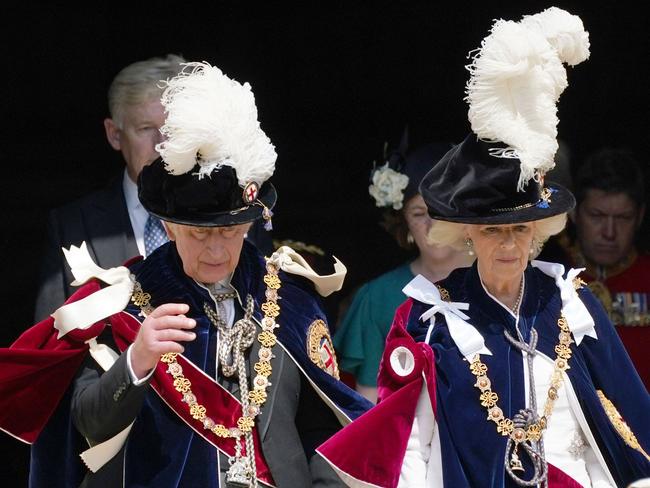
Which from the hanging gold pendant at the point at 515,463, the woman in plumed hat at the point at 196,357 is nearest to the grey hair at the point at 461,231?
the woman in plumed hat at the point at 196,357

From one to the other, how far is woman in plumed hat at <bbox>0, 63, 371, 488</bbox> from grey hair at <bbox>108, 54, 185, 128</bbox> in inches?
41.7

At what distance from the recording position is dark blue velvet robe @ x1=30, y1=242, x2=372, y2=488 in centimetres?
377

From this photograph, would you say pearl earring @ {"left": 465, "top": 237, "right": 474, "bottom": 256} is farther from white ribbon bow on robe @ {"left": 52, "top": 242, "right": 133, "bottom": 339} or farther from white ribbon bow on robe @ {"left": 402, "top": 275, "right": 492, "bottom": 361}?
white ribbon bow on robe @ {"left": 52, "top": 242, "right": 133, "bottom": 339}

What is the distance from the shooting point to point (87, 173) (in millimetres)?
6344

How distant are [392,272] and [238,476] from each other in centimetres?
177

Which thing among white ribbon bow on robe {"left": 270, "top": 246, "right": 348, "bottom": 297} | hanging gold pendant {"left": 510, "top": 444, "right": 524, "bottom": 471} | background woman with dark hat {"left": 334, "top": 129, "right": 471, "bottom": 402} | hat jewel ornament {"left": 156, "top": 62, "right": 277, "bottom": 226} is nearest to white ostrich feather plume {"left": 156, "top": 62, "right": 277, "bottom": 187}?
hat jewel ornament {"left": 156, "top": 62, "right": 277, "bottom": 226}

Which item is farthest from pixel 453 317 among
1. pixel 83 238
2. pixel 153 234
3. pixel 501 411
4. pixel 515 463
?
pixel 83 238

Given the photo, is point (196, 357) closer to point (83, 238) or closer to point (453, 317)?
point (453, 317)

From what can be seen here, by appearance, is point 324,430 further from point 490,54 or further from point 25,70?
point 25,70

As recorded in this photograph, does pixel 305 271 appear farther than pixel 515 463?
Yes

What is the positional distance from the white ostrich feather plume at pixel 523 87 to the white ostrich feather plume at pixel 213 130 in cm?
57

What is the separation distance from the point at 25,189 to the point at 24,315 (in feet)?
1.78

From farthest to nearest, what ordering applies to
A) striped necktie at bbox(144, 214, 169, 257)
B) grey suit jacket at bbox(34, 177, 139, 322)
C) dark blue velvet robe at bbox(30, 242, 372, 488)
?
striped necktie at bbox(144, 214, 169, 257) < grey suit jacket at bbox(34, 177, 139, 322) < dark blue velvet robe at bbox(30, 242, 372, 488)

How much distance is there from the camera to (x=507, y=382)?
12.5 ft
